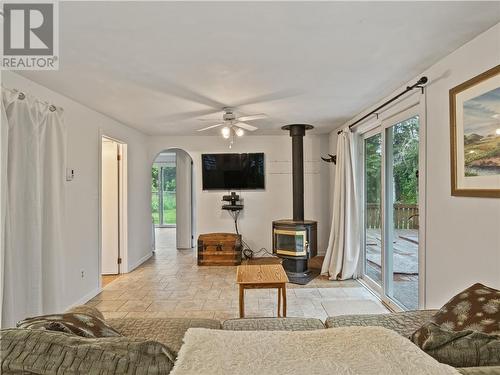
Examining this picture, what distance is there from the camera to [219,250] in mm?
5164

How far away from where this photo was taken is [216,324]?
66.4 inches

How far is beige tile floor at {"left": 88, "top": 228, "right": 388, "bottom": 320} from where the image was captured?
3.14 meters

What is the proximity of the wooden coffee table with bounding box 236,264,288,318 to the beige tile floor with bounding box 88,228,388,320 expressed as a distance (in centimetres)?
51

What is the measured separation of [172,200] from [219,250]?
5.55 m

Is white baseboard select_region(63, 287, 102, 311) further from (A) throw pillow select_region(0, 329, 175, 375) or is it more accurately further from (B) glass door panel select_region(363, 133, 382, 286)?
(B) glass door panel select_region(363, 133, 382, 286)

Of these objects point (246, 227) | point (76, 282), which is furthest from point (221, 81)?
point (246, 227)

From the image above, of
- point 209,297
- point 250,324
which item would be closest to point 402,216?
point 250,324

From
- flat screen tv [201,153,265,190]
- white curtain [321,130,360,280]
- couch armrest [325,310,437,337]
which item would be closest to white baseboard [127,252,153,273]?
flat screen tv [201,153,265,190]

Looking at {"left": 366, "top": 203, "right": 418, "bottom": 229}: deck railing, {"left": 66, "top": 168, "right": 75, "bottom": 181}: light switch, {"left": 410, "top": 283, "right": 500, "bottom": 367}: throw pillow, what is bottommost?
{"left": 410, "top": 283, "right": 500, "bottom": 367}: throw pillow

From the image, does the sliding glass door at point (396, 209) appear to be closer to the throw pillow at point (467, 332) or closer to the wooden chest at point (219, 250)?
the throw pillow at point (467, 332)

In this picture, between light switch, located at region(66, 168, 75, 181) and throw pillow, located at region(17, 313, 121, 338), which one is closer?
throw pillow, located at region(17, 313, 121, 338)

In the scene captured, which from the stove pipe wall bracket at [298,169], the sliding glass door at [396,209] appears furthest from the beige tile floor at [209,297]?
the stove pipe wall bracket at [298,169]

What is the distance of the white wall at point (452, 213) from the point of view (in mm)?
1800

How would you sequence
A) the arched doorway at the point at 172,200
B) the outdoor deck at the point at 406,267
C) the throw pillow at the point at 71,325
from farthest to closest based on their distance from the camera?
the arched doorway at the point at 172,200 < the outdoor deck at the point at 406,267 < the throw pillow at the point at 71,325
